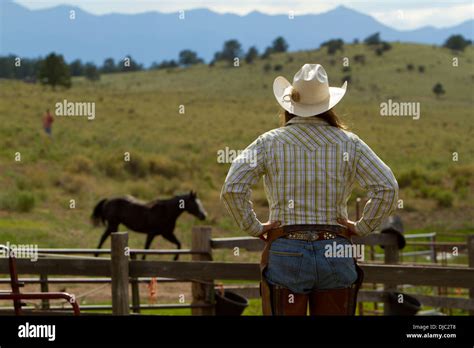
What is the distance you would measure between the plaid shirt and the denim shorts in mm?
107

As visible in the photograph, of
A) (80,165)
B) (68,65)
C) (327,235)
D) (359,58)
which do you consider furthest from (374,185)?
(359,58)

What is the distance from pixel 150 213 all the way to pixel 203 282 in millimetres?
9141

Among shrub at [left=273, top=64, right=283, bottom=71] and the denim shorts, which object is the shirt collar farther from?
shrub at [left=273, top=64, right=283, bottom=71]

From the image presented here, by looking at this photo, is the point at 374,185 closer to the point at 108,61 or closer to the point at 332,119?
the point at 332,119

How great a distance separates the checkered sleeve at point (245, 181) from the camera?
4.62m

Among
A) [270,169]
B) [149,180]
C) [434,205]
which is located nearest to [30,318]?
[270,169]

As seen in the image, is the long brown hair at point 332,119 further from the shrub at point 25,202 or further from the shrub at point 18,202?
the shrub at point 25,202

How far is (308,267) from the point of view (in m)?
4.53

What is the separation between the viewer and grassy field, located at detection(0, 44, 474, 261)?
90.4 ft

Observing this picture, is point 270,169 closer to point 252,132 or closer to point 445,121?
point 252,132

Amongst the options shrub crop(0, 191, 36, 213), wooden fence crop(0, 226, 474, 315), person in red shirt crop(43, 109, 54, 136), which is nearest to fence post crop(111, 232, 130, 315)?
wooden fence crop(0, 226, 474, 315)

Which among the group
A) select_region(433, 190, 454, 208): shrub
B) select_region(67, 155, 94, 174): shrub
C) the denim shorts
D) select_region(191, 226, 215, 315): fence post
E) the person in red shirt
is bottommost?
select_region(433, 190, 454, 208): shrub

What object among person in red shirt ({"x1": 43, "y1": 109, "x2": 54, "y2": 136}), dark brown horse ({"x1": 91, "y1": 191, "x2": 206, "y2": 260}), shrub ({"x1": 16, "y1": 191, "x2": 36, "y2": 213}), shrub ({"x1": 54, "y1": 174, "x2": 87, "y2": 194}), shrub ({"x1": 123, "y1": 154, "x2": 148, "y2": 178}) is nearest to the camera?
dark brown horse ({"x1": 91, "y1": 191, "x2": 206, "y2": 260})

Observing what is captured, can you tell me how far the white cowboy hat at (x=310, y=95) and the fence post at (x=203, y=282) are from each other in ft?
14.3
